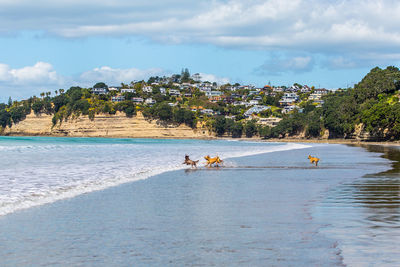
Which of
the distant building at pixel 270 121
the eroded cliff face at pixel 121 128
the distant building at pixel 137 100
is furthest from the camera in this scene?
the distant building at pixel 137 100

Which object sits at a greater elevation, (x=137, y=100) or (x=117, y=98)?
(x=117, y=98)

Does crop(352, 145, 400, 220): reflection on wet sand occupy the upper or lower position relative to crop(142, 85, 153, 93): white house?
lower

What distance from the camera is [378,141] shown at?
286ft

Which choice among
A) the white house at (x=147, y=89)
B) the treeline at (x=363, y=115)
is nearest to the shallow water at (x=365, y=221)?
the treeline at (x=363, y=115)

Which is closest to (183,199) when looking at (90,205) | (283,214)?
(90,205)

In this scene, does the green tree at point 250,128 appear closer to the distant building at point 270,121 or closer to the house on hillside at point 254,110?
the distant building at point 270,121

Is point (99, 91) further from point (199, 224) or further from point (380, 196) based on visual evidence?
point (199, 224)

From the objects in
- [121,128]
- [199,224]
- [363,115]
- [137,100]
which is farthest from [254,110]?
[199,224]

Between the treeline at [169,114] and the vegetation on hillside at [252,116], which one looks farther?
the treeline at [169,114]

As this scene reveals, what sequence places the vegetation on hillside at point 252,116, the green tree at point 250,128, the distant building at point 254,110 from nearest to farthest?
the vegetation on hillside at point 252,116, the green tree at point 250,128, the distant building at point 254,110

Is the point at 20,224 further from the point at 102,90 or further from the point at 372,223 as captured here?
the point at 102,90

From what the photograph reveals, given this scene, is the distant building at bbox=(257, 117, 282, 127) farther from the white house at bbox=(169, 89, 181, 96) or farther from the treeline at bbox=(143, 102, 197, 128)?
the white house at bbox=(169, 89, 181, 96)

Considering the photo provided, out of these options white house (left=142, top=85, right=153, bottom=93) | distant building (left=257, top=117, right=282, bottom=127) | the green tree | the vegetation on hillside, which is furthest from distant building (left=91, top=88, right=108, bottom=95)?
distant building (left=257, top=117, right=282, bottom=127)

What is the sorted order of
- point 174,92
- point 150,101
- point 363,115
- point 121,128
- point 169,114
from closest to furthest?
point 363,115 < point 121,128 < point 169,114 < point 150,101 < point 174,92
